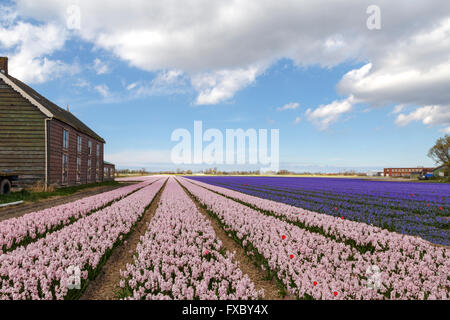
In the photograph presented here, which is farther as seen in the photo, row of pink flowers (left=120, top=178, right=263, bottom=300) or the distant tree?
the distant tree

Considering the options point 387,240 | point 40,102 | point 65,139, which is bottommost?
point 387,240

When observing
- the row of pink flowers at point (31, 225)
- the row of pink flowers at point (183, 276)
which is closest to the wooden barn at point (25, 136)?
the row of pink flowers at point (31, 225)

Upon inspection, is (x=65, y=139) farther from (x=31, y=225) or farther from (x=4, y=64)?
(x=31, y=225)

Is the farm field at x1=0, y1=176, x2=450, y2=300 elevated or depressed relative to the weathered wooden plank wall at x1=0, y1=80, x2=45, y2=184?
depressed

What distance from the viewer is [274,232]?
24.1 feet

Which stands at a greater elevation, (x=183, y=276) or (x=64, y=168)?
(x=64, y=168)

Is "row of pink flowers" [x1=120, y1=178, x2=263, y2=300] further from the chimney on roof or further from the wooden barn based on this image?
the chimney on roof

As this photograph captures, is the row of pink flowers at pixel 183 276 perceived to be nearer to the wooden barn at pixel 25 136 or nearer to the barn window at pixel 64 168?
the wooden barn at pixel 25 136

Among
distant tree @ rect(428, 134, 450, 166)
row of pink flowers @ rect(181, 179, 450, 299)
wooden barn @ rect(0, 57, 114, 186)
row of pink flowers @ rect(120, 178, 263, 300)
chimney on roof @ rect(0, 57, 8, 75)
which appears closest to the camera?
row of pink flowers @ rect(120, 178, 263, 300)

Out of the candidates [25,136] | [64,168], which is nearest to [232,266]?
[25,136]

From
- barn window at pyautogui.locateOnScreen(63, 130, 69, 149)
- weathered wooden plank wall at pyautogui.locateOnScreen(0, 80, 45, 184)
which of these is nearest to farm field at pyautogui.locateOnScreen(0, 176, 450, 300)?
weathered wooden plank wall at pyautogui.locateOnScreen(0, 80, 45, 184)
